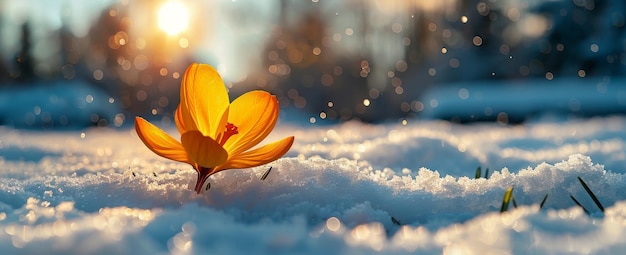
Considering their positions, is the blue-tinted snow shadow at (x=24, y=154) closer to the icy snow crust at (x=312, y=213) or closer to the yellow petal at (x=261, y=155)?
the icy snow crust at (x=312, y=213)

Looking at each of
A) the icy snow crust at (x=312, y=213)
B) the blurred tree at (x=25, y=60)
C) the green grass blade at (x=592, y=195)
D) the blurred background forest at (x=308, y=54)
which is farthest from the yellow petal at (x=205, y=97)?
the blurred tree at (x=25, y=60)

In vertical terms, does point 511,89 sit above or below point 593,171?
below

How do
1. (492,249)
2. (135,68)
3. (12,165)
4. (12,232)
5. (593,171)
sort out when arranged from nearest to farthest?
(492,249)
(12,232)
(593,171)
(12,165)
(135,68)

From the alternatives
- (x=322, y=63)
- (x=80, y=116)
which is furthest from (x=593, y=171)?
(x=322, y=63)

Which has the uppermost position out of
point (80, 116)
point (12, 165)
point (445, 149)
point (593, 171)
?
point (593, 171)

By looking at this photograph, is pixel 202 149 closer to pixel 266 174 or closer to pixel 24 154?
pixel 266 174

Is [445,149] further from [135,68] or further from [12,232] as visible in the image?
[135,68]

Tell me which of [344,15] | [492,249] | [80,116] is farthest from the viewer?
[344,15]

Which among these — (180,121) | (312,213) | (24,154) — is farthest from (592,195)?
(24,154)
